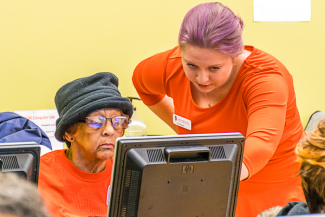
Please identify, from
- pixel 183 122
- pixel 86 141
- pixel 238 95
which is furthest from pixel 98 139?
pixel 238 95

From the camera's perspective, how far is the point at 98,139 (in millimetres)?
1782

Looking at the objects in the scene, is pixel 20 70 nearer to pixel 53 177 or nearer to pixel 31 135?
pixel 31 135

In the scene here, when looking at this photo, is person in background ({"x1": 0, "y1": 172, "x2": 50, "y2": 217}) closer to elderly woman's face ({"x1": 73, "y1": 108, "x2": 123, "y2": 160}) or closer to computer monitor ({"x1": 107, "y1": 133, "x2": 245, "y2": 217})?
computer monitor ({"x1": 107, "y1": 133, "x2": 245, "y2": 217})

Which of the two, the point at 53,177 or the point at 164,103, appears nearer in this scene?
the point at 53,177

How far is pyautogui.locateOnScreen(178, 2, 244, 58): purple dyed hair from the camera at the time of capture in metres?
1.30

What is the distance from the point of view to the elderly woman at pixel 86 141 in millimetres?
1607

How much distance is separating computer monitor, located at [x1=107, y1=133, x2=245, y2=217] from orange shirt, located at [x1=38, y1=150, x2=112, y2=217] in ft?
2.30

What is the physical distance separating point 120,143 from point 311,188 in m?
0.54

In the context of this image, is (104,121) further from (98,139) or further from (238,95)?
(238,95)

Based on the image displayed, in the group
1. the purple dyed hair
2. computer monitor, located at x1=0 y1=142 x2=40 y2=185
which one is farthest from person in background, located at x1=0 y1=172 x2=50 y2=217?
the purple dyed hair

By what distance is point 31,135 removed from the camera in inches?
90.4

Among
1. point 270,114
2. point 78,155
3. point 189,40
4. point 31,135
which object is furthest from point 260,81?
point 31,135

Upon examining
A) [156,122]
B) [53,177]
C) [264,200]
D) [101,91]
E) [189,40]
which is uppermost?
[189,40]

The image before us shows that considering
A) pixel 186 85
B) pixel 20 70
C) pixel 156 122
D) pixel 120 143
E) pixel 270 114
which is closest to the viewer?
pixel 120 143
